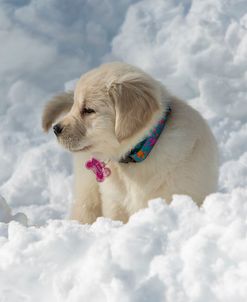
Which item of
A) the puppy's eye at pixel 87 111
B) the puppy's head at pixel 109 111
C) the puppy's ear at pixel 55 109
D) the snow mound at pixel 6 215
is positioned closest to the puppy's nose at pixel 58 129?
the puppy's head at pixel 109 111

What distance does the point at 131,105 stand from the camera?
3311 millimetres

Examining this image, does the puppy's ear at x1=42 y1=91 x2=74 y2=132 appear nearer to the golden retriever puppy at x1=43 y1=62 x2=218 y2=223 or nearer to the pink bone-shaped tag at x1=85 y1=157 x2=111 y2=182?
the golden retriever puppy at x1=43 y1=62 x2=218 y2=223

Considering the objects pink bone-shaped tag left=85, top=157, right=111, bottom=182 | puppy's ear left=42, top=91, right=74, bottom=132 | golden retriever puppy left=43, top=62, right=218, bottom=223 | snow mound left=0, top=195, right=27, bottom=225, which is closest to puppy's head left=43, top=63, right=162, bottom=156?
golden retriever puppy left=43, top=62, right=218, bottom=223

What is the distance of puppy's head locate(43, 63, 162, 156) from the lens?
3316mm

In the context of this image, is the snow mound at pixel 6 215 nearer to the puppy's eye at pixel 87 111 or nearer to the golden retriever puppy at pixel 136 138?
the golden retriever puppy at pixel 136 138

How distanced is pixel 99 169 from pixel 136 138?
392 mm

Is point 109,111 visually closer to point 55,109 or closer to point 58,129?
point 58,129

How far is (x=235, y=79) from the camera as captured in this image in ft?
24.2

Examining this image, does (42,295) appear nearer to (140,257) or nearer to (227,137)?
(140,257)

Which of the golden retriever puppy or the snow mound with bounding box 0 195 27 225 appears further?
the snow mound with bounding box 0 195 27 225

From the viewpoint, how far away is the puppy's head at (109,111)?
3316 millimetres

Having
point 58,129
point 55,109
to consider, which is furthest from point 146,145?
point 55,109

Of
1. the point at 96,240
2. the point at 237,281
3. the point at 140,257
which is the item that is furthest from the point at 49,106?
the point at 237,281

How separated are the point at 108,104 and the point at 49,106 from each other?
0.68 meters
